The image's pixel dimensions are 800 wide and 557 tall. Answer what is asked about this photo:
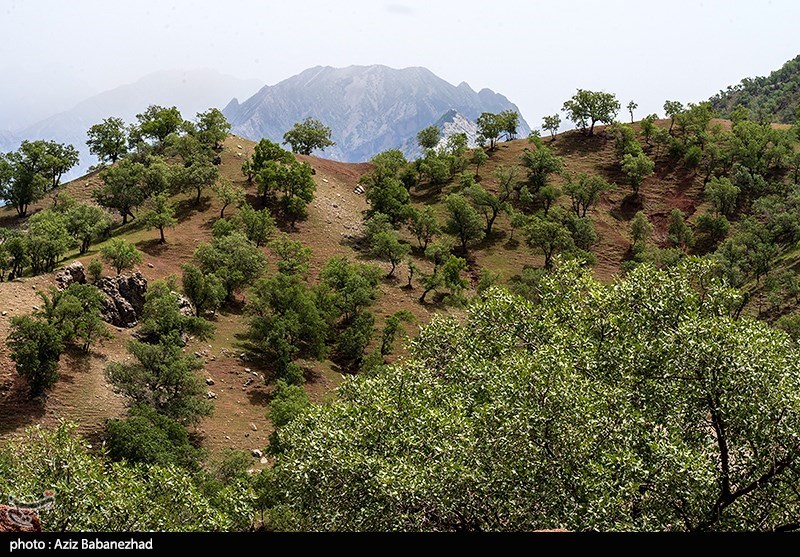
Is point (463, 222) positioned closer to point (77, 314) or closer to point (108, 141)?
point (77, 314)

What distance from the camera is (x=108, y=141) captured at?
424ft

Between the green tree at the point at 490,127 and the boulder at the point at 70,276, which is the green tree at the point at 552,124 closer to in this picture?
the green tree at the point at 490,127

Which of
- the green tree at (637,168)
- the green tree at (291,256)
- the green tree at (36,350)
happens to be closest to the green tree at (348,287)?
the green tree at (291,256)

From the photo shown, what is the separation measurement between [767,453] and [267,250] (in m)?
85.4

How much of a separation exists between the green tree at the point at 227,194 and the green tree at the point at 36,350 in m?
55.3

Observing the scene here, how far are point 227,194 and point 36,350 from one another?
191 ft

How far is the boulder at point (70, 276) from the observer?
62.9m

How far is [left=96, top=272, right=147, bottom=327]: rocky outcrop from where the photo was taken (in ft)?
206

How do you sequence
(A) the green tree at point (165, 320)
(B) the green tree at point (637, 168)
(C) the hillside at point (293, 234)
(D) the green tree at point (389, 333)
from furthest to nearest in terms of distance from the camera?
(B) the green tree at point (637, 168), (D) the green tree at point (389, 333), (A) the green tree at point (165, 320), (C) the hillside at point (293, 234)

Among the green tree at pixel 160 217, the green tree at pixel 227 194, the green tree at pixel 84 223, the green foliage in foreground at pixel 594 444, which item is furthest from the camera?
the green tree at pixel 227 194

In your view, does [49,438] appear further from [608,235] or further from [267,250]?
[608,235]

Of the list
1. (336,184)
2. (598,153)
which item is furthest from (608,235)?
(336,184)

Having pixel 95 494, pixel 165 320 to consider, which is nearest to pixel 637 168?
pixel 165 320

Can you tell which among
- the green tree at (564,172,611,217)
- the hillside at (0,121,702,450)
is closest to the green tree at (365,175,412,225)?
the hillside at (0,121,702,450)
